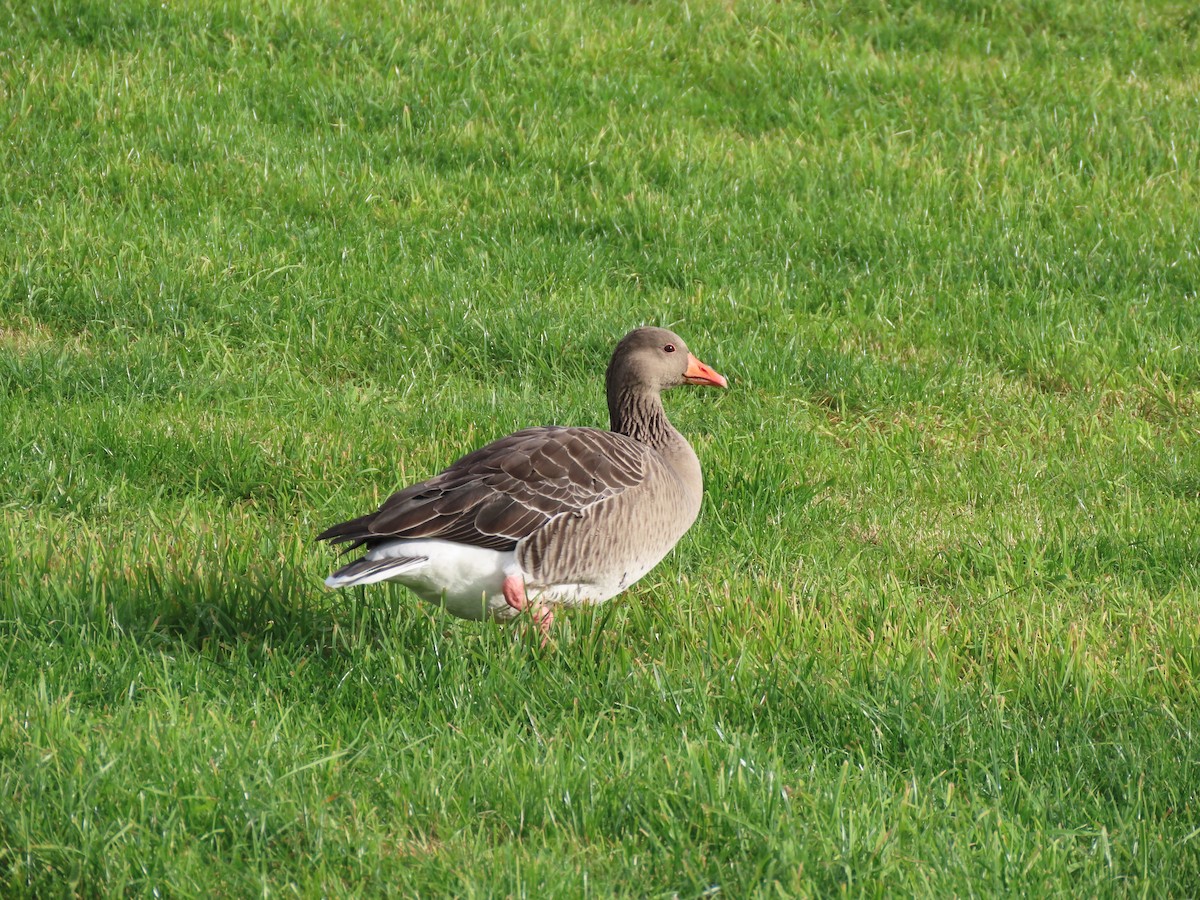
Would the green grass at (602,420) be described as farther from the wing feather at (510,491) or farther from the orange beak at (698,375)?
the orange beak at (698,375)

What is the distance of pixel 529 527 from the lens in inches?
190

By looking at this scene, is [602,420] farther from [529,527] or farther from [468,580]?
[468,580]

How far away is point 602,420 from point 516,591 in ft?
7.97

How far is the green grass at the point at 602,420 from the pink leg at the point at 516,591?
19 centimetres

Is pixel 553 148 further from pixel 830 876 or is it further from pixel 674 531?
pixel 830 876

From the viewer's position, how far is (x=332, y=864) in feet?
11.1

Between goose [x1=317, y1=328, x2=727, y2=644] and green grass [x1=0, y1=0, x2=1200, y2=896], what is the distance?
0.57ft

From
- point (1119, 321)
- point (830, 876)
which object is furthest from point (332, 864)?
point (1119, 321)

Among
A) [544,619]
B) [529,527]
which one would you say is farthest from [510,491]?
[544,619]

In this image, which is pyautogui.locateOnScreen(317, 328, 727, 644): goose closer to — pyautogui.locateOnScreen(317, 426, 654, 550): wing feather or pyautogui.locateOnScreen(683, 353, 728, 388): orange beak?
pyautogui.locateOnScreen(317, 426, 654, 550): wing feather

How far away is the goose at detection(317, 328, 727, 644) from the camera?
464 cm

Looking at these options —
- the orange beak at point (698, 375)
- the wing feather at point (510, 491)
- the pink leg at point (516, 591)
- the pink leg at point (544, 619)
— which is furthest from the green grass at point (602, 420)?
the orange beak at point (698, 375)

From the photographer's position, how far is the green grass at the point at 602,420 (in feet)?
11.8

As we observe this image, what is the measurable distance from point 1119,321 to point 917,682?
4.82m
